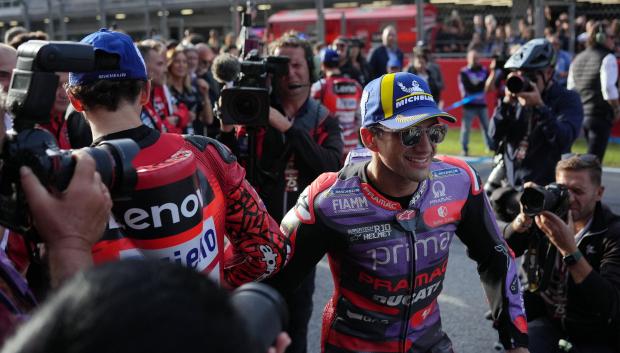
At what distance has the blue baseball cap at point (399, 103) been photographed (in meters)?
2.47

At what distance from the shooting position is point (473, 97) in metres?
11.8

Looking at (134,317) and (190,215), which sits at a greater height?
(134,317)

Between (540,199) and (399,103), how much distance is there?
1015 mm

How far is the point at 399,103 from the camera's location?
8.21 feet

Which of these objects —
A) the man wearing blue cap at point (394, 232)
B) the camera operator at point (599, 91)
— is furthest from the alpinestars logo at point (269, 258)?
the camera operator at point (599, 91)

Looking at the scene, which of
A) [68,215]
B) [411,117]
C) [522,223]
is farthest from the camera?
[522,223]

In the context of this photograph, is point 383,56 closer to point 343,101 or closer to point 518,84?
point 343,101

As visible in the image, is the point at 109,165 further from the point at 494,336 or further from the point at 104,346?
the point at 494,336

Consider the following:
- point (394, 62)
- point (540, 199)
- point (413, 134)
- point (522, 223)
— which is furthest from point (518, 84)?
point (394, 62)

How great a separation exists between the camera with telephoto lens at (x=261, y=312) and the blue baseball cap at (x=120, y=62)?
1178 mm

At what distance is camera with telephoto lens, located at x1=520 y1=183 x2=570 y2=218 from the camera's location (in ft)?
10.3

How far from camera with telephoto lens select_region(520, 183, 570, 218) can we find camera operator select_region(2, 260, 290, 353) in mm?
2499

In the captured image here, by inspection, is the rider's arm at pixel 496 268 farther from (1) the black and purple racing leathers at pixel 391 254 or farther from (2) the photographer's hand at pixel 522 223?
(2) the photographer's hand at pixel 522 223

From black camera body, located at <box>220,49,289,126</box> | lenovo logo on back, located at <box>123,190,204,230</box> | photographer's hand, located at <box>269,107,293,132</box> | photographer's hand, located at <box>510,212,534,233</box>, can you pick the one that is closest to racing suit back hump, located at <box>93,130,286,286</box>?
lenovo logo on back, located at <box>123,190,204,230</box>
